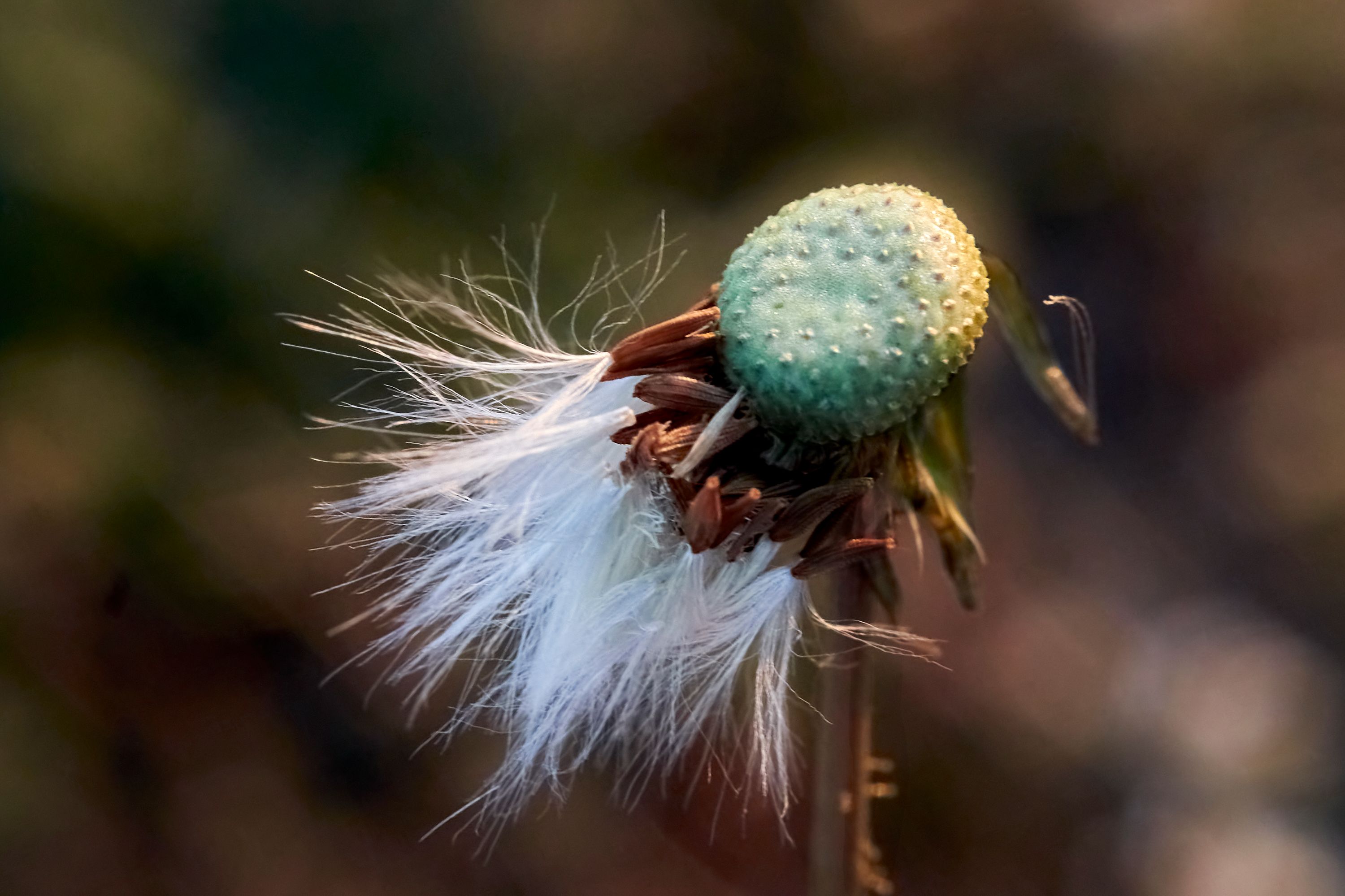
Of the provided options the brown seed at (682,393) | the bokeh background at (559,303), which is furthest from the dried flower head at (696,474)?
the bokeh background at (559,303)

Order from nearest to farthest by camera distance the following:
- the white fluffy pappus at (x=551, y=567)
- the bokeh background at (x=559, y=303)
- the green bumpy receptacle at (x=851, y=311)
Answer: the green bumpy receptacle at (x=851, y=311)
the white fluffy pappus at (x=551, y=567)
the bokeh background at (x=559, y=303)

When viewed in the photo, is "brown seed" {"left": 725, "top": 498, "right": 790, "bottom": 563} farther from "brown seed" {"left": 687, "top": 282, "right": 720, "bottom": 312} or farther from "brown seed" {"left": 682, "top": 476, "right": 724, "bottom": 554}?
"brown seed" {"left": 687, "top": 282, "right": 720, "bottom": 312}

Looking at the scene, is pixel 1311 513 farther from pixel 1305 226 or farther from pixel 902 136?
pixel 902 136

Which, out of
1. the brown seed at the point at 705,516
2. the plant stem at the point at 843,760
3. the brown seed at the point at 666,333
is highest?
the brown seed at the point at 666,333

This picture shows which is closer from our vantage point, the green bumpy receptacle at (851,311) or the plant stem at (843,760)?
the green bumpy receptacle at (851,311)

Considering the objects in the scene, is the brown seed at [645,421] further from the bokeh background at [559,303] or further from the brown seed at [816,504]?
the bokeh background at [559,303]

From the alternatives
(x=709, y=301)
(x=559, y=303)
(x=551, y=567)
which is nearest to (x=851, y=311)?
(x=709, y=301)

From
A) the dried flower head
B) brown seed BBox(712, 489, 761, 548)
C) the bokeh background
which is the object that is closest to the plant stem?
the dried flower head

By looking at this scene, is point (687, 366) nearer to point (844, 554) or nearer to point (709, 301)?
point (709, 301)
